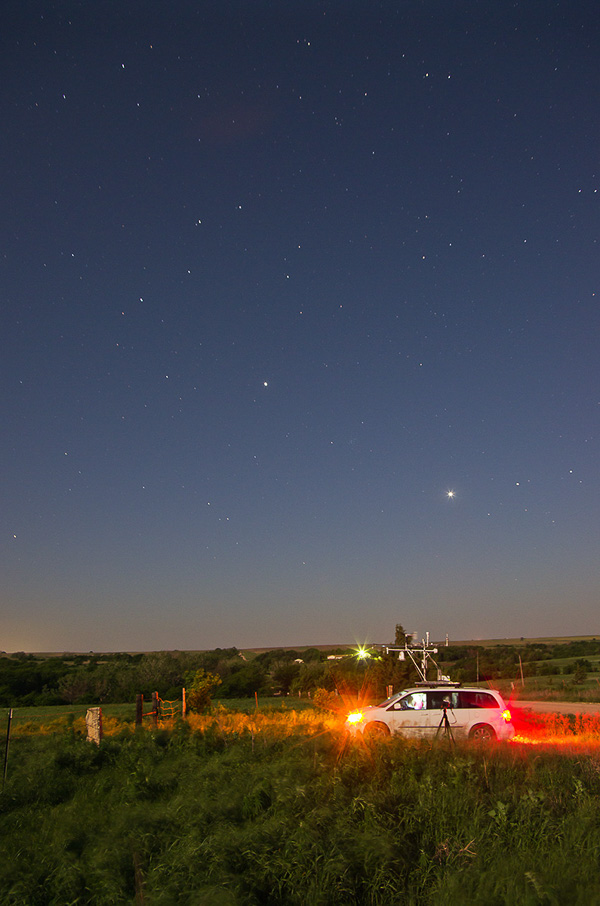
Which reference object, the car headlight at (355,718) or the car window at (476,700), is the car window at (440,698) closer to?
the car window at (476,700)

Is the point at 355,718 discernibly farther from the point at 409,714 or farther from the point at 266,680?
the point at 266,680

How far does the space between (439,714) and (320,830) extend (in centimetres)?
916

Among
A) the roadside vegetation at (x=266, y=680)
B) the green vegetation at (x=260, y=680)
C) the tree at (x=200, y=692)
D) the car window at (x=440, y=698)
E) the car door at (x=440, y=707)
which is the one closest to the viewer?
the car door at (x=440, y=707)

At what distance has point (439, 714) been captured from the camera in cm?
1636

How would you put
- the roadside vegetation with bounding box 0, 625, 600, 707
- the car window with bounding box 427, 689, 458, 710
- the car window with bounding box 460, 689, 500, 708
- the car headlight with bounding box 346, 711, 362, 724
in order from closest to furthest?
the car window with bounding box 460, 689, 500, 708 → the car window with bounding box 427, 689, 458, 710 → the car headlight with bounding box 346, 711, 362, 724 → the roadside vegetation with bounding box 0, 625, 600, 707

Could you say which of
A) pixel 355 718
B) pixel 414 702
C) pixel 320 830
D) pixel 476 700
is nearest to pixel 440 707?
pixel 414 702

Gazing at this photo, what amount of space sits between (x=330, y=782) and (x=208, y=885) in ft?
10.2

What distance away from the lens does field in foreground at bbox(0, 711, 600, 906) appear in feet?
21.9

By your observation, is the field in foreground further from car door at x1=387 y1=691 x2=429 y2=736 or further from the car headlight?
the car headlight

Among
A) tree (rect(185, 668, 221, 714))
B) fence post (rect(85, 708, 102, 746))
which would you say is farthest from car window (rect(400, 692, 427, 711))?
tree (rect(185, 668, 221, 714))

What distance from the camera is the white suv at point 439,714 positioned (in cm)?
1599

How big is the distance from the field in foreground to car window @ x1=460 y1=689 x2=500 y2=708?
3.99 meters

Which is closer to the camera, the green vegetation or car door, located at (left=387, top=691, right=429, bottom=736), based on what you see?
car door, located at (left=387, top=691, right=429, bottom=736)

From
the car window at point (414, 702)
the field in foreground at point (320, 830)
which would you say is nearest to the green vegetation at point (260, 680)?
the car window at point (414, 702)
